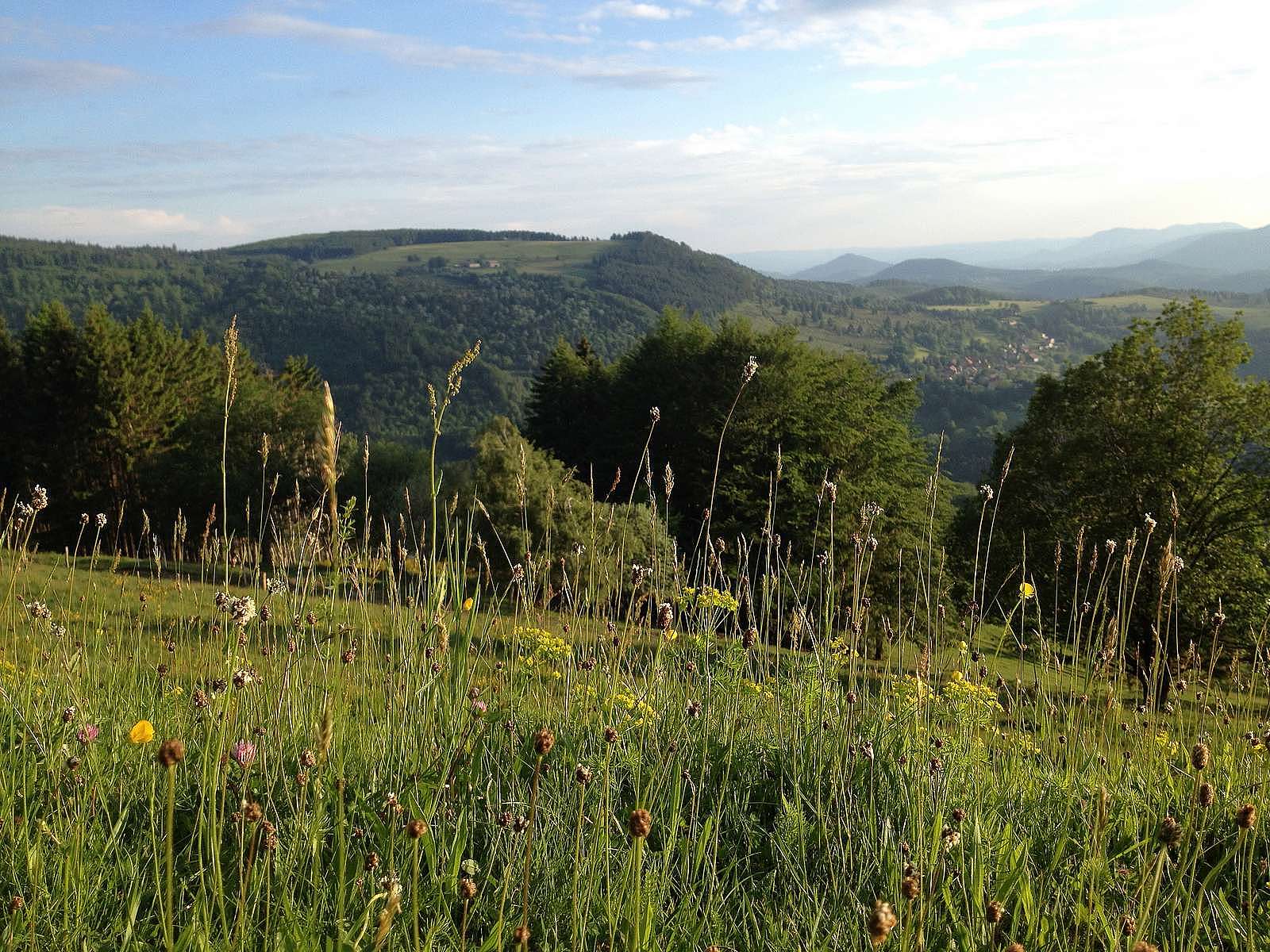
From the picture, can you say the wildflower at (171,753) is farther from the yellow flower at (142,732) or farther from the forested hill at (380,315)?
the forested hill at (380,315)

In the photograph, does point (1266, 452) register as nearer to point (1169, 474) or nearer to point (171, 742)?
point (1169, 474)

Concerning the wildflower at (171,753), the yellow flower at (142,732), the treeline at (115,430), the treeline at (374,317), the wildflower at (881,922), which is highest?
the treeline at (374,317)

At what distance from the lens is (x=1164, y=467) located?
2044 cm

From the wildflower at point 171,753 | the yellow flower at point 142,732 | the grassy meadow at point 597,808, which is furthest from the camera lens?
the grassy meadow at point 597,808

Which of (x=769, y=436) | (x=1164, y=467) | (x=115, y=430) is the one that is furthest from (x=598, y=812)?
(x=115, y=430)

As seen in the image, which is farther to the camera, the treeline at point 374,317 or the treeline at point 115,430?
the treeline at point 374,317

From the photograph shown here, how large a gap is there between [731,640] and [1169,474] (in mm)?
20649

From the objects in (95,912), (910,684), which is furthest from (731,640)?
(95,912)

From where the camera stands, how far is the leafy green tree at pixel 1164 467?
19734 mm

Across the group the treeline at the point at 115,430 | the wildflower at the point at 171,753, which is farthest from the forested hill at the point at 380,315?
the wildflower at the point at 171,753

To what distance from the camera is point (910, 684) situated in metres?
3.52

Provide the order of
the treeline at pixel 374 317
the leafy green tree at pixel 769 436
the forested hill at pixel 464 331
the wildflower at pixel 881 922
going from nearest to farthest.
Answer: the wildflower at pixel 881 922
the leafy green tree at pixel 769 436
the forested hill at pixel 464 331
the treeline at pixel 374 317

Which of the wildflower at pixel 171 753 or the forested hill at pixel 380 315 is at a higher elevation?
the forested hill at pixel 380 315

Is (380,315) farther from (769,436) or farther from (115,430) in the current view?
(769,436)
